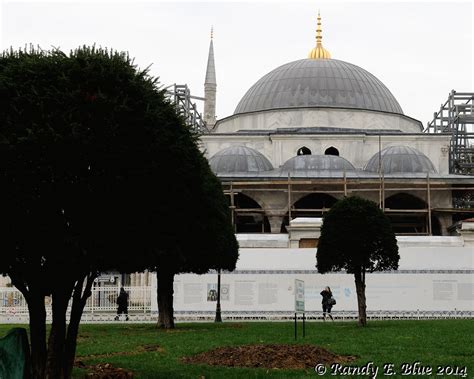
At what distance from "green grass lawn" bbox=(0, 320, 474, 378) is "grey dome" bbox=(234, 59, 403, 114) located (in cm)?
3057

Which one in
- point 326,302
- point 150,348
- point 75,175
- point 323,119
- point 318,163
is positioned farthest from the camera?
point 323,119

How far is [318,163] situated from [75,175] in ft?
108

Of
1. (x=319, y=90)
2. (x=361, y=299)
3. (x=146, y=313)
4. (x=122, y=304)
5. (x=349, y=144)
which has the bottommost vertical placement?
(x=146, y=313)

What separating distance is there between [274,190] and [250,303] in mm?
16989

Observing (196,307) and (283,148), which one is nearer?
(196,307)

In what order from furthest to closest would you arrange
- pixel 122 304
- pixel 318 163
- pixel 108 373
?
pixel 318 163 < pixel 122 304 < pixel 108 373

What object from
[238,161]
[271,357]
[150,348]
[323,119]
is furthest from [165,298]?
[323,119]

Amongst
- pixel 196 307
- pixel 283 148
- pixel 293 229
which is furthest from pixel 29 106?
pixel 283 148

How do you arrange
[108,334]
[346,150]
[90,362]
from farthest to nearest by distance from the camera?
[346,150] → [108,334] → [90,362]

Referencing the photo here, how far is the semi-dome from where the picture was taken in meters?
40.5

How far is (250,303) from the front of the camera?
78.8 feet

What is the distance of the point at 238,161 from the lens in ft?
135

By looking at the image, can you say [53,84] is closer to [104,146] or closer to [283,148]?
[104,146]

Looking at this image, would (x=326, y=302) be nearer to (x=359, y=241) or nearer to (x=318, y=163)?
(x=359, y=241)
